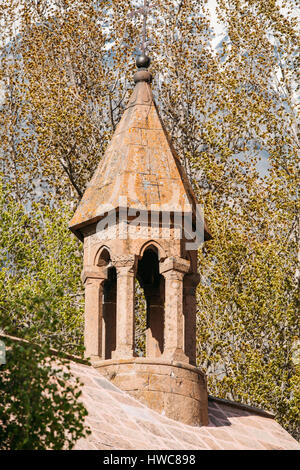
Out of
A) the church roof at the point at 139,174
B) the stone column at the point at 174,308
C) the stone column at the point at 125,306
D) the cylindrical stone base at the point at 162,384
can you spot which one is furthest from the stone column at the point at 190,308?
the stone column at the point at 125,306

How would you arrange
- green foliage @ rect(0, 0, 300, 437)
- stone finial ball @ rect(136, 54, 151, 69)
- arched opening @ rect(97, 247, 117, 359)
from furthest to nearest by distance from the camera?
green foliage @ rect(0, 0, 300, 437) < stone finial ball @ rect(136, 54, 151, 69) < arched opening @ rect(97, 247, 117, 359)

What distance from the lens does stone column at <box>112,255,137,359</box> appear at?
1334 cm

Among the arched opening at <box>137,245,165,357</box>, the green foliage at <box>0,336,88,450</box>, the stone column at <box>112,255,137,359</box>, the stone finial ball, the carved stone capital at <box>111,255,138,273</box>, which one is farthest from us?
the stone finial ball

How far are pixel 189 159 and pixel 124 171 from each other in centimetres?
1376

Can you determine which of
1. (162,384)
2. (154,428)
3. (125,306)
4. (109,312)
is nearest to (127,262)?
(125,306)

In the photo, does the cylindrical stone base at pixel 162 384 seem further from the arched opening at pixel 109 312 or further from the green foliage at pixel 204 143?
the green foliage at pixel 204 143

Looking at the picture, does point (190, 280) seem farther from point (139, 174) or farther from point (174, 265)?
point (139, 174)

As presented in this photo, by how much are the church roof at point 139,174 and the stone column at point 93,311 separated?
28.5 inches

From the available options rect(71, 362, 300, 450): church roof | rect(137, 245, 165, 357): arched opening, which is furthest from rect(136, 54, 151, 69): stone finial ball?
rect(71, 362, 300, 450): church roof

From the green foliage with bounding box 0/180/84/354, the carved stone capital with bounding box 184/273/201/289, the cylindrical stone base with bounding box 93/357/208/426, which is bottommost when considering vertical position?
the cylindrical stone base with bounding box 93/357/208/426

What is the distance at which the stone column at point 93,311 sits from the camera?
14.0m

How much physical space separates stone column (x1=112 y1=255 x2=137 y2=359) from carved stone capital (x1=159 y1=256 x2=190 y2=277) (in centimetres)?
46

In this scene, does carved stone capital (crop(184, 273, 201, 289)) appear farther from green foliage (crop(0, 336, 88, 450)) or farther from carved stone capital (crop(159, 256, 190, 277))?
green foliage (crop(0, 336, 88, 450))
